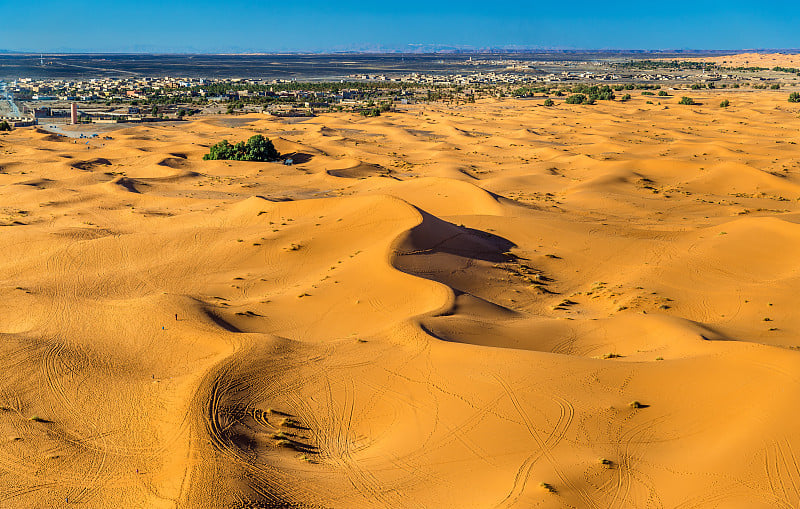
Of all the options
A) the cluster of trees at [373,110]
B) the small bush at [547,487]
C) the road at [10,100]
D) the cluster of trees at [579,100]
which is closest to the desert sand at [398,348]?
the small bush at [547,487]

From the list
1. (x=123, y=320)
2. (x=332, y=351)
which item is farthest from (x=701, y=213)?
(x=123, y=320)

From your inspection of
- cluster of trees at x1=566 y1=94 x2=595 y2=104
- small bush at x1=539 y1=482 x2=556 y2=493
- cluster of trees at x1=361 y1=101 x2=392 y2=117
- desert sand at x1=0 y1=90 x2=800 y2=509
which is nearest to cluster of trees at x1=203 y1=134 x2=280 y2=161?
desert sand at x1=0 y1=90 x2=800 y2=509

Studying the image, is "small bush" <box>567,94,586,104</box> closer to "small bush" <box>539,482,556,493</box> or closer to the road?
the road

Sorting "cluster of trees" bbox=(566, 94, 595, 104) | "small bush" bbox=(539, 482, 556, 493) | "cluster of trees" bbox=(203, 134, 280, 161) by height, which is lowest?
"small bush" bbox=(539, 482, 556, 493)

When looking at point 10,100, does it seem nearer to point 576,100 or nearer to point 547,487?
point 576,100

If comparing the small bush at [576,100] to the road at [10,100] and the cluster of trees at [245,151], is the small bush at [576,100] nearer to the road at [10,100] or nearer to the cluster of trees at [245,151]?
the cluster of trees at [245,151]

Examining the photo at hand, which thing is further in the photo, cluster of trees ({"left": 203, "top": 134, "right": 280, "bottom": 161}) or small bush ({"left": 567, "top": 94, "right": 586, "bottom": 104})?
small bush ({"left": 567, "top": 94, "right": 586, "bottom": 104})

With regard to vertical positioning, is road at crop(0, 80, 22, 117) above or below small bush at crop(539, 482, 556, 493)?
above
